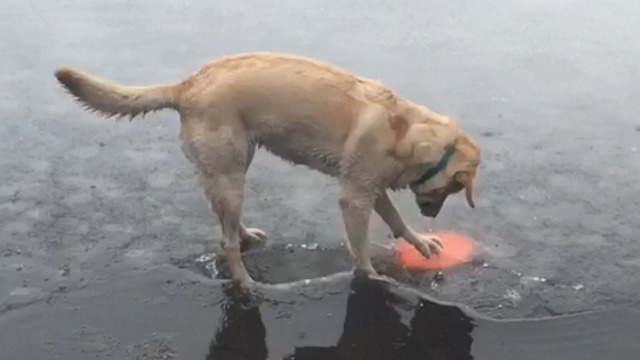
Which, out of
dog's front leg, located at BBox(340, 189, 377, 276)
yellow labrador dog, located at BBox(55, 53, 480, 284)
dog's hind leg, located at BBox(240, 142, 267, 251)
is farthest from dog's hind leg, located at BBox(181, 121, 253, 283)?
dog's front leg, located at BBox(340, 189, 377, 276)

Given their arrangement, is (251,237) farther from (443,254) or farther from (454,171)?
(454,171)

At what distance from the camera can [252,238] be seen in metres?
5.25

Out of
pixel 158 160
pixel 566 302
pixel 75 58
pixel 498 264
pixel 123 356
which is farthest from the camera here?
pixel 75 58

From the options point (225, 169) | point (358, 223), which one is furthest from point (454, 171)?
point (225, 169)

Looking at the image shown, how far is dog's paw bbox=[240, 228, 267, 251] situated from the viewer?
17.1ft

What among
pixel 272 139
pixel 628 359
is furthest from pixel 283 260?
pixel 628 359

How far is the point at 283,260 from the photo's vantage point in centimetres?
514

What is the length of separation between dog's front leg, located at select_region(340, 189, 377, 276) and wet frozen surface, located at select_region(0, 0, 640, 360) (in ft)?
0.40

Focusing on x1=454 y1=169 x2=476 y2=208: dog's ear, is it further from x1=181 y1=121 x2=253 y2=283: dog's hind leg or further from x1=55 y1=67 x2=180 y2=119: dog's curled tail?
x1=55 y1=67 x2=180 y2=119: dog's curled tail

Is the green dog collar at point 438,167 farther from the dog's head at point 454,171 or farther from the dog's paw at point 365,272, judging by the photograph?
the dog's paw at point 365,272

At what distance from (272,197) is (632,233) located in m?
2.15

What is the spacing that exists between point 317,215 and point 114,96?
1.55m

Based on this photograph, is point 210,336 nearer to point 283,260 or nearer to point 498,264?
point 283,260

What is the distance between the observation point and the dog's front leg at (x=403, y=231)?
5081 millimetres
